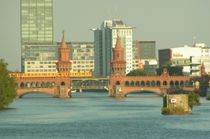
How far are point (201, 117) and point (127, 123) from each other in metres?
11.8

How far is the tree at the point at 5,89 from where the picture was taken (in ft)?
543

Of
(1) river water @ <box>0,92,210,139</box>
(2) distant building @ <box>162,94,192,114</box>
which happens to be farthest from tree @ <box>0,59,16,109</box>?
(2) distant building @ <box>162,94,192,114</box>

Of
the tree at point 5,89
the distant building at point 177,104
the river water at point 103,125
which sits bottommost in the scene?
the river water at point 103,125

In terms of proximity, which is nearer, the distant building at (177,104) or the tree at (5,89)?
the distant building at (177,104)

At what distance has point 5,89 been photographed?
550ft

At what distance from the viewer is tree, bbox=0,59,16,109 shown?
6521 inches

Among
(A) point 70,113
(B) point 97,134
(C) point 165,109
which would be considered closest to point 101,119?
(C) point 165,109

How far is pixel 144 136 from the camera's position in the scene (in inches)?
4080

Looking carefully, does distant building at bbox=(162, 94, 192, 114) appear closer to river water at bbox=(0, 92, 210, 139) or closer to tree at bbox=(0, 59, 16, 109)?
river water at bbox=(0, 92, 210, 139)

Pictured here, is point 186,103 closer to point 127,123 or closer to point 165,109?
point 165,109

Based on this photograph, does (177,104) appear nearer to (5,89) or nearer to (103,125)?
(103,125)

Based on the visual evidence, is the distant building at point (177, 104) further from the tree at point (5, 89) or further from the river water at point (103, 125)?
the tree at point (5, 89)

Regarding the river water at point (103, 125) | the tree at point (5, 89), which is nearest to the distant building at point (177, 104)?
the river water at point (103, 125)

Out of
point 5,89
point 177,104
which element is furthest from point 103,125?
point 5,89
